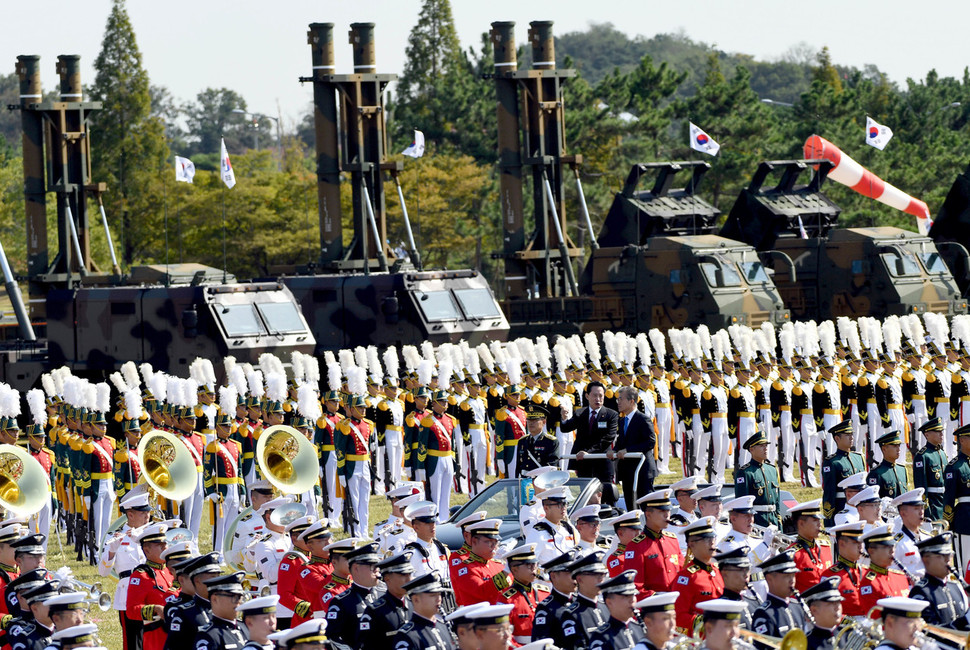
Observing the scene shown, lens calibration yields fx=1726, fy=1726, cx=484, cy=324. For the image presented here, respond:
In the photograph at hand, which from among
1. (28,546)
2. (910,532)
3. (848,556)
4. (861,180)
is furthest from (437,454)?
(861,180)

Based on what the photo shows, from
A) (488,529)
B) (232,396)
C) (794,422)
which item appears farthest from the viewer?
(794,422)

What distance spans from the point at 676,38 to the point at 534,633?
465 feet

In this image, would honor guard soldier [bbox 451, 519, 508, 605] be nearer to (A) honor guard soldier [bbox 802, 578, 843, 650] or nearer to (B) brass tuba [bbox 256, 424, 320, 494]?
(A) honor guard soldier [bbox 802, 578, 843, 650]

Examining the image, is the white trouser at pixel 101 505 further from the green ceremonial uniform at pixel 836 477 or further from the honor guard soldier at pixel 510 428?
the green ceremonial uniform at pixel 836 477

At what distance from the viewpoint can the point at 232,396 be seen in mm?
16547

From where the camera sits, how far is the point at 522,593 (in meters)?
8.87

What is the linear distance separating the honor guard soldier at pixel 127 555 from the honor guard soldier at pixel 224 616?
1553 millimetres

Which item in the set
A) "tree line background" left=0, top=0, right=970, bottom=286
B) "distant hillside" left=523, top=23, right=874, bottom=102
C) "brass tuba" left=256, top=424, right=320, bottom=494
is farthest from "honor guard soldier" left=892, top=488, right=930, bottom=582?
"distant hillside" left=523, top=23, right=874, bottom=102

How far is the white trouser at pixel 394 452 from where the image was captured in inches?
706

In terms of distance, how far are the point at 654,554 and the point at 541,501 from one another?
5.77ft

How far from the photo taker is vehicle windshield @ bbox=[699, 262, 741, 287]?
24.9 metres

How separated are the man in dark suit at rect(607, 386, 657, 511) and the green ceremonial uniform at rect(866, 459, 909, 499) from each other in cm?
218

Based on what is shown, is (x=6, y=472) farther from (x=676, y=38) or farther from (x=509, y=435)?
(x=676, y=38)

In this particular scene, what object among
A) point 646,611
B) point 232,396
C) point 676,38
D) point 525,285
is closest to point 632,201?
point 525,285
